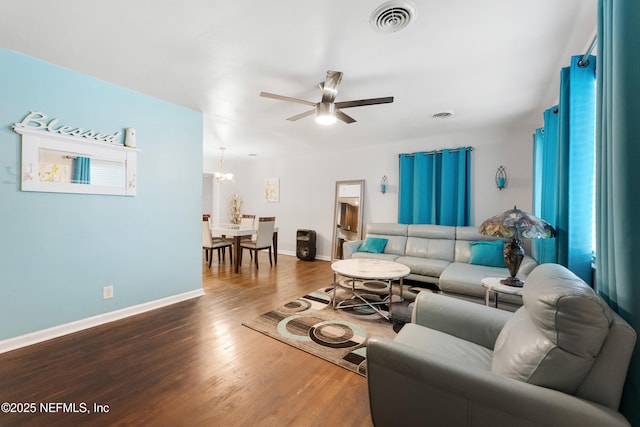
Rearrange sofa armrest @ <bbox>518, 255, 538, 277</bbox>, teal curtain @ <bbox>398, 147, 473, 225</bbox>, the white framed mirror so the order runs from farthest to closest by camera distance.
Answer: the white framed mirror → teal curtain @ <bbox>398, 147, 473, 225</bbox> → sofa armrest @ <bbox>518, 255, 538, 277</bbox>

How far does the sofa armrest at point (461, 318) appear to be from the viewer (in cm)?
157

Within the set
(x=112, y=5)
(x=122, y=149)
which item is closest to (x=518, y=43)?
(x=112, y=5)

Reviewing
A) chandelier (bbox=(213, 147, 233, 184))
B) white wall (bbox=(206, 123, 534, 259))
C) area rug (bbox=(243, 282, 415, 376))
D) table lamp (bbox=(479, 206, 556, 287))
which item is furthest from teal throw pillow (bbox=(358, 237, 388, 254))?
chandelier (bbox=(213, 147, 233, 184))

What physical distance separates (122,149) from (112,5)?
147 centimetres

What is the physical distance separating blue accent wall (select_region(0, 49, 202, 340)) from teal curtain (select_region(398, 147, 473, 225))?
3.46 m

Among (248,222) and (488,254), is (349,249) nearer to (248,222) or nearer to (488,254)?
(488,254)

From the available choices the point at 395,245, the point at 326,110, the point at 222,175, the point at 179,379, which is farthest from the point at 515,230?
the point at 222,175

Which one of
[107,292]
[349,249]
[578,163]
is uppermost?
[578,163]

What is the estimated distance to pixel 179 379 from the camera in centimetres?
180

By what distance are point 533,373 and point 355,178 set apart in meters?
4.75

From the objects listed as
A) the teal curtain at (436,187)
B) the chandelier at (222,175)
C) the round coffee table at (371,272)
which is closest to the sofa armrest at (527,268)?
the round coffee table at (371,272)

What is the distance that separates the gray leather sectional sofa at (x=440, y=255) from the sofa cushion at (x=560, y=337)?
201 centimetres

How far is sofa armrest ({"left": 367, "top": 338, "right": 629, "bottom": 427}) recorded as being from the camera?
0.85 meters

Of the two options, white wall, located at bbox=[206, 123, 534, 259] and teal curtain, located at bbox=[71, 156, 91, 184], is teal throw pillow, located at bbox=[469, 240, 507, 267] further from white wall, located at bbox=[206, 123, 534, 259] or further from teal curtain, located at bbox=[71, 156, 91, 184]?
teal curtain, located at bbox=[71, 156, 91, 184]
